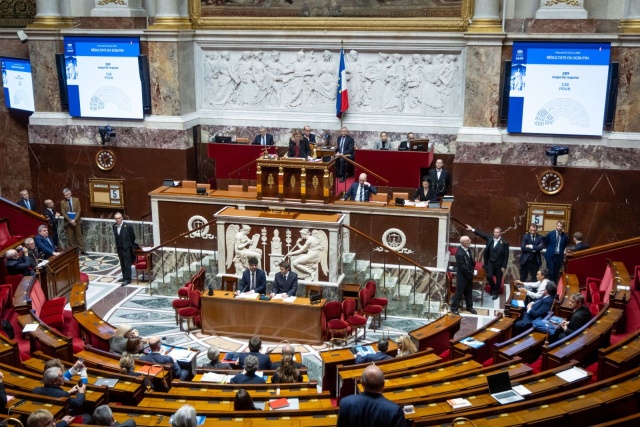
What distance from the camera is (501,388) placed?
730cm

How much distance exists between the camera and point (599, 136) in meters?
14.3

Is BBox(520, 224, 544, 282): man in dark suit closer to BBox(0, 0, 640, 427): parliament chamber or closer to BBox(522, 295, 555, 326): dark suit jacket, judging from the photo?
BBox(0, 0, 640, 427): parliament chamber

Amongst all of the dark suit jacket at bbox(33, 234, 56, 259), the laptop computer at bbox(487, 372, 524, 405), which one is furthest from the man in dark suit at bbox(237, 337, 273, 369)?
the dark suit jacket at bbox(33, 234, 56, 259)

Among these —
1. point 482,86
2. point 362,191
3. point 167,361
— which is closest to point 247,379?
point 167,361

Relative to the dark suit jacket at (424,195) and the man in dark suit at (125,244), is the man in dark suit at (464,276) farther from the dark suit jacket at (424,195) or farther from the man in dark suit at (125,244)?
the man in dark suit at (125,244)

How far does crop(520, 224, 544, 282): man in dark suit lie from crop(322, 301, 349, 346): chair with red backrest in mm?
4098

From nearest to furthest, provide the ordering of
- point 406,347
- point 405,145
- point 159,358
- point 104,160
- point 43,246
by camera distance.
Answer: point 159,358
point 406,347
point 43,246
point 405,145
point 104,160

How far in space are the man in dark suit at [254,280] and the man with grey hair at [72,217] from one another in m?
5.61

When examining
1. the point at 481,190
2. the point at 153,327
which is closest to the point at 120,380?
the point at 153,327

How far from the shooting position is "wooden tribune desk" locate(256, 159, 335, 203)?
13.7 m

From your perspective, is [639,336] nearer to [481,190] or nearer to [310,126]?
[481,190]

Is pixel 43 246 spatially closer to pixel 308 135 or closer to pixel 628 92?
pixel 308 135

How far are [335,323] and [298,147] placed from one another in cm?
560

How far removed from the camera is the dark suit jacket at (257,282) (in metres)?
12.1
